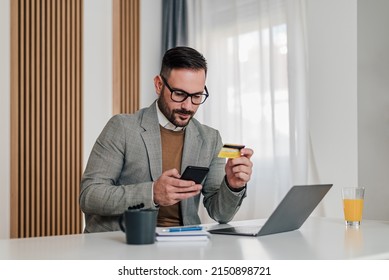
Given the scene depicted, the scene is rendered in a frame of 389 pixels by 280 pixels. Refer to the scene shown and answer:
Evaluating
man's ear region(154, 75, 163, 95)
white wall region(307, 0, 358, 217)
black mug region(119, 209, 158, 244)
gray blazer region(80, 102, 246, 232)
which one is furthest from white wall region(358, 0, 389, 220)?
black mug region(119, 209, 158, 244)

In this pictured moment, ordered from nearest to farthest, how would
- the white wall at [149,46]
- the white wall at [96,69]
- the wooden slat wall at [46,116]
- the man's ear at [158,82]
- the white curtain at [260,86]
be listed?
1. the man's ear at [158,82]
2. the white curtain at [260,86]
3. the wooden slat wall at [46,116]
4. the white wall at [96,69]
5. the white wall at [149,46]

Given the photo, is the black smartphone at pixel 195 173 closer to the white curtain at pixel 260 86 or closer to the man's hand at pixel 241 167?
the man's hand at pixel 241 167

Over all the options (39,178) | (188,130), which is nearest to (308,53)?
(188,130)

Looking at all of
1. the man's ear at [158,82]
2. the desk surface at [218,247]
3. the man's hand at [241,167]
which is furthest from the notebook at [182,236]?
the man's ear at [158,82]

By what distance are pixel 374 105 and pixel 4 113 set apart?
244cm

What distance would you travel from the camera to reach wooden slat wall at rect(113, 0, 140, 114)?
14.9ft

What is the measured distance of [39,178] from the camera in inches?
163

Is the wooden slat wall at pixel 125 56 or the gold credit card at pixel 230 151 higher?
the wooden slat wall at pixel 125 56

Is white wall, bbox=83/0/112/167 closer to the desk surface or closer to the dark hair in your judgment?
the dark hair

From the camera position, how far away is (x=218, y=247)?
4.88ft

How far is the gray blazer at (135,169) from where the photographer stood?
80.0 inches

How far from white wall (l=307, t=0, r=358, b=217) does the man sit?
1015mm

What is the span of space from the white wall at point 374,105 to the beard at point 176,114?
42.2 inches

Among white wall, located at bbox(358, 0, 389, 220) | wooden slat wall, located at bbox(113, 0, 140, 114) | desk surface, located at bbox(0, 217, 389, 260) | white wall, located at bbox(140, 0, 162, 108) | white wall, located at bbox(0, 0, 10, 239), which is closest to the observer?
desk surface, located at bbox(0, 217, 389, 260)
